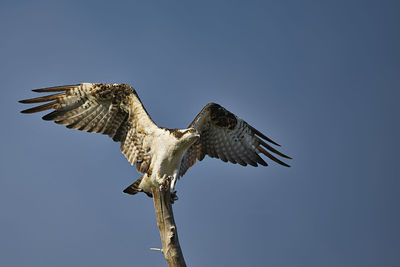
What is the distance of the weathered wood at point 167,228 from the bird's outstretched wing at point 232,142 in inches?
109

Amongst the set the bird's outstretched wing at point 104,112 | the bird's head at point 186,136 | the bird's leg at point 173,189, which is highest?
the bird's outstretched wing at point 104,112

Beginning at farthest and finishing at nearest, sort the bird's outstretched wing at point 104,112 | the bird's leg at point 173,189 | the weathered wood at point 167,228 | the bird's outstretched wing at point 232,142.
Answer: the bird's outstretched wing at point 232,142
the bird's outstretched wing at point 104,112
the bird's leg at point 173,189
the weathered wood at point 167,228

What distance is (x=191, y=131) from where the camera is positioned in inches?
306

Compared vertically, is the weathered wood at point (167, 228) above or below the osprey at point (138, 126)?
below

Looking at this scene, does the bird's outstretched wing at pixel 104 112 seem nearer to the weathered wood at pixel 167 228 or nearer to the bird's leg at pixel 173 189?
the bird's leg at pixel 173 189

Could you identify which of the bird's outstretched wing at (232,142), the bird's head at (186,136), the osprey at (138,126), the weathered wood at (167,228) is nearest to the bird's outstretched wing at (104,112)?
the osprey at (138,126)

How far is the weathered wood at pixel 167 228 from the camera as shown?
5.90 metres

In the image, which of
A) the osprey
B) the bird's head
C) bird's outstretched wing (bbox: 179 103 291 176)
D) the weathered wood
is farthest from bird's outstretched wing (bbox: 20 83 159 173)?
the weathered wood

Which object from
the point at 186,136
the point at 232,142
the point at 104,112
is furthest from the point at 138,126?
the point at 232,142

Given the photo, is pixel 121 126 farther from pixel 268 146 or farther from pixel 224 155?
pixel 268 146

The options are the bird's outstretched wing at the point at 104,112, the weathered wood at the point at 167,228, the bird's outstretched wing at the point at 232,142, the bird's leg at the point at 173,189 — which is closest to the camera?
the weathered wood at the point at 167,228

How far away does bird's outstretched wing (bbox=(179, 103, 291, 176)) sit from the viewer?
9078mm

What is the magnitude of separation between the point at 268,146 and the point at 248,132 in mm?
547

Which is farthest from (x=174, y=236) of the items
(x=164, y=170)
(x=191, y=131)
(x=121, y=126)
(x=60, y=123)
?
(x=60, y=123)
